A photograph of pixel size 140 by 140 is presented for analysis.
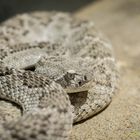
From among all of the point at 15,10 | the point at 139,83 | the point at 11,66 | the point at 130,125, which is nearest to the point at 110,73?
the point at 139,83

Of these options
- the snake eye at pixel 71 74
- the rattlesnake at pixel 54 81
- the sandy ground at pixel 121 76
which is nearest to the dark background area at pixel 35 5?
the sandy ground at pixel 121 76

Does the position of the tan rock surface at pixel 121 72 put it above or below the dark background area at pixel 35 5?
below

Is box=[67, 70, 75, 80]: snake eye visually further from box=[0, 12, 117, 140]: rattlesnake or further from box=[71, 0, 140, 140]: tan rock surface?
box=[71, 0, 140, 140]: tan rock surface

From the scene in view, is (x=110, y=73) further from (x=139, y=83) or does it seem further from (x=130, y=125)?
(x=130, y=125)

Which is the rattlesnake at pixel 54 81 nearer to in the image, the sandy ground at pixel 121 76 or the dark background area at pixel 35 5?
the sandy ground at pixel 121 76

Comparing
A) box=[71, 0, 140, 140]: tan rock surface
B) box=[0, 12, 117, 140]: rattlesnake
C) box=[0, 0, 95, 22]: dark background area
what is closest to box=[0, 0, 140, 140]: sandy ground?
box=[71, 0, 140, 140]: tan rock surface
